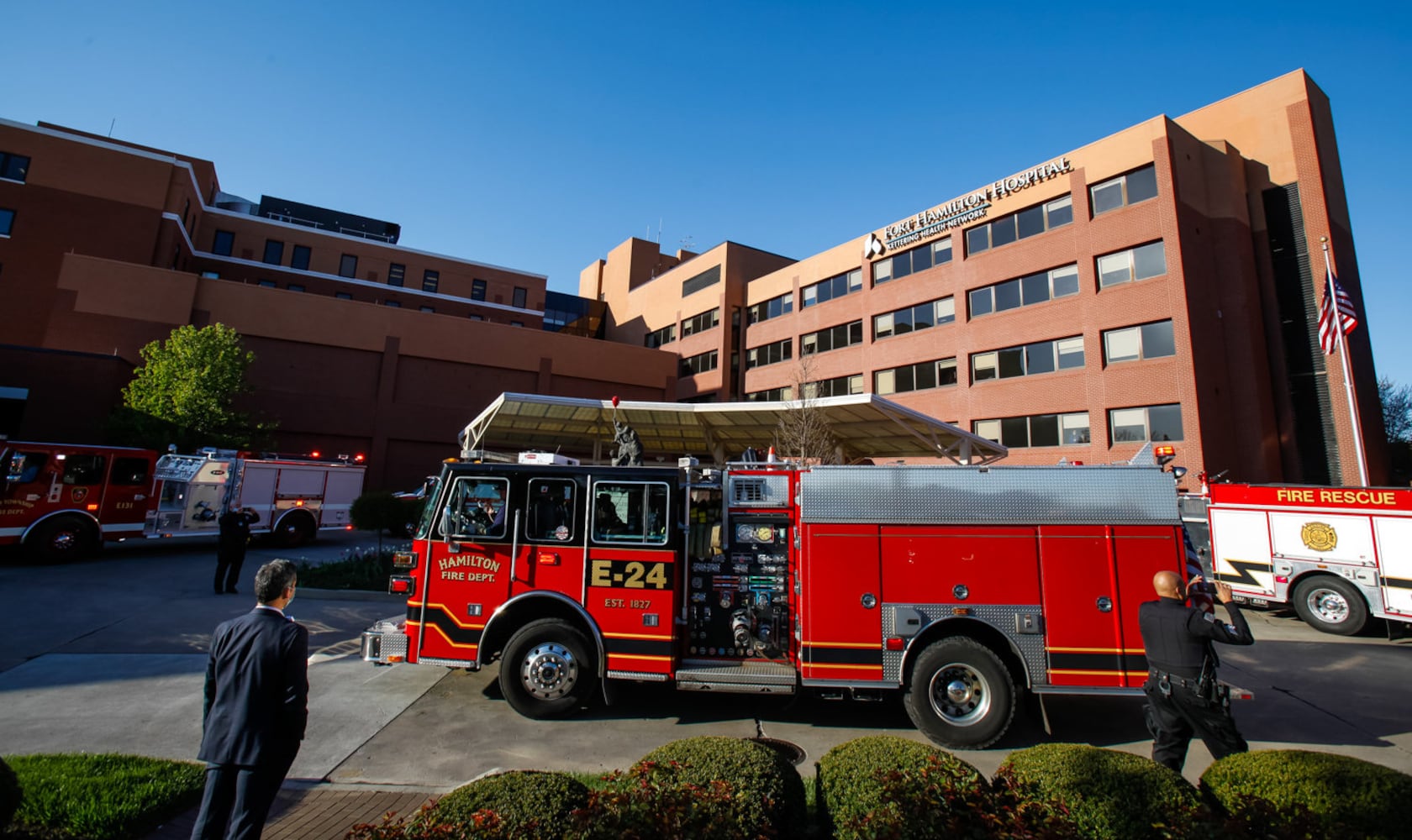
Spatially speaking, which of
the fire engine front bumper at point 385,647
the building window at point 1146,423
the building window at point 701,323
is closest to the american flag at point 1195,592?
the fire engine front bumper at point 385,647

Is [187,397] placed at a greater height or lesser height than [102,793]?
greater

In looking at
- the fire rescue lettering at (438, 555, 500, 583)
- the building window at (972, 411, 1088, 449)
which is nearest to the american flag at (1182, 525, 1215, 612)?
the fire rescue lettering at (438, 555, 500, 583)

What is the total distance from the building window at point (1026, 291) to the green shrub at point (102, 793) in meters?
29.1

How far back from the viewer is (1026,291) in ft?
89.2

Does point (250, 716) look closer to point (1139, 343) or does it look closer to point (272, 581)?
point (272, 581)

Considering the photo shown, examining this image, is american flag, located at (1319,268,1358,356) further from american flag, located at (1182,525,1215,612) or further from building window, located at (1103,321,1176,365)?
american flag, located at (1182,525,1215,612)

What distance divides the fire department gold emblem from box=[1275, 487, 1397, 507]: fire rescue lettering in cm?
49

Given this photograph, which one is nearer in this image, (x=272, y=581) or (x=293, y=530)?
(x=272, y=581)

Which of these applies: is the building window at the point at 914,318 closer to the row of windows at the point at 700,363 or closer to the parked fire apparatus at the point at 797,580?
the row of windows at the point at 700,363

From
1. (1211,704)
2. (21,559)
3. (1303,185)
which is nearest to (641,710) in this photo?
(1211,704)

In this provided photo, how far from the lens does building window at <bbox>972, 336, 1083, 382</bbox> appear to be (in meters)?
25.4

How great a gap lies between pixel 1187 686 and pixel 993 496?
229 cm

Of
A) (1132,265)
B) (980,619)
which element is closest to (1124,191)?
(1132,265)

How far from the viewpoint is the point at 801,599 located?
6.66m
